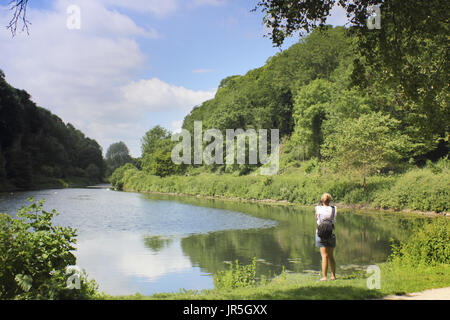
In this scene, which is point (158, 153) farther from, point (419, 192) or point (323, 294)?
point (323, 294)

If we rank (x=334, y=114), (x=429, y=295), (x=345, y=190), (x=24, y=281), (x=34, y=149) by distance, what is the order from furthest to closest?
1. (x=34, y=149)
2. (x=334, y=114)
3. (x=345, y=190)
4. (x=429, y=295)
5. (x=24, y=281)

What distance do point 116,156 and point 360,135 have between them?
171m

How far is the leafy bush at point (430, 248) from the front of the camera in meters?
11.6

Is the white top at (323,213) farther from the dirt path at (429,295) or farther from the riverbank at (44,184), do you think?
the riverbank at (44,184)

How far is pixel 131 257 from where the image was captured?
58.6ft

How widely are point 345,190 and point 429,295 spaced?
31.9 m

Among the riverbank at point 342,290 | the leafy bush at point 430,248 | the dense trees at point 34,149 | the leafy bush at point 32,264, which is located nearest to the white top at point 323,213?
the riverbank at point 342,290

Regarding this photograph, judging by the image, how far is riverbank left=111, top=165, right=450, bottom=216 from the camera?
3103 centimetres

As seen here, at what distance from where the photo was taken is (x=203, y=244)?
21.2m

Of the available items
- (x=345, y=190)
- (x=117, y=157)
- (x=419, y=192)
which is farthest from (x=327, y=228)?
(x=117, y=157)

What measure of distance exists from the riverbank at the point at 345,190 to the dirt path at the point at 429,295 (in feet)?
80.5

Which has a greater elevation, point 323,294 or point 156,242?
point 323,294

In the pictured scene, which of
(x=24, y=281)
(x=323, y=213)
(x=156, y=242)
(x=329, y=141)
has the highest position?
(x=329, y=141)

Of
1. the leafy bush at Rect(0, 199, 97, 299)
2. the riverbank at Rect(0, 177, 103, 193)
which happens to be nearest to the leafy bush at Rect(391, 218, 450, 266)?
the leafy bush at Rect(0, 199, 97, 299)
